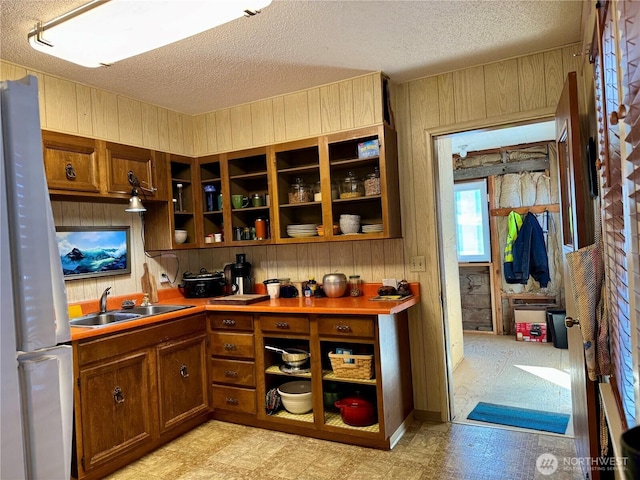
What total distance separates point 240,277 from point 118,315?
0.98 metres

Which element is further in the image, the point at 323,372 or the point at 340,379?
the point at 323,372

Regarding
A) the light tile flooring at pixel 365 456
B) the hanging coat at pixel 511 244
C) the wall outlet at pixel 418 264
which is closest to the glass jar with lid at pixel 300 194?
the wall outlet at pixel 418 264

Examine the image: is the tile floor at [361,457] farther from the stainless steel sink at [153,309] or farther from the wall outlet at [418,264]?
the wall outlet at [418,264]

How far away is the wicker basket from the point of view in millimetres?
2754

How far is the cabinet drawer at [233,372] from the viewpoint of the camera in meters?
3.13

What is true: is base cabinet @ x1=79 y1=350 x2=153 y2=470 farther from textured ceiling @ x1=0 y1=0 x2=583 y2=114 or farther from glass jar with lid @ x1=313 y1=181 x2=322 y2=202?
textured ceiling @ x1=0 y1=0 x2=583 y2=114

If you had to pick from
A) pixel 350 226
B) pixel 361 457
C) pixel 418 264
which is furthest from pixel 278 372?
pixel 418 264

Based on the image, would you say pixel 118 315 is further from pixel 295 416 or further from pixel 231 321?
pixel 295 416

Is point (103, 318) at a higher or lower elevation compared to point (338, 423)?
higher

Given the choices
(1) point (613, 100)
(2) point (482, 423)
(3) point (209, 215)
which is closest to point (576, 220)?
(1) point (613, 100)

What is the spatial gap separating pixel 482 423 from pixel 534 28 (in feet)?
8.35

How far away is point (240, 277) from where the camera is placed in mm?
3668

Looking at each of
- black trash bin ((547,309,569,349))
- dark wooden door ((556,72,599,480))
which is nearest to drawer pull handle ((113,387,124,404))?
dark wooden door ((556,72,599,480))

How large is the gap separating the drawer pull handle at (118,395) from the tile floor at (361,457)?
42 centimetres
